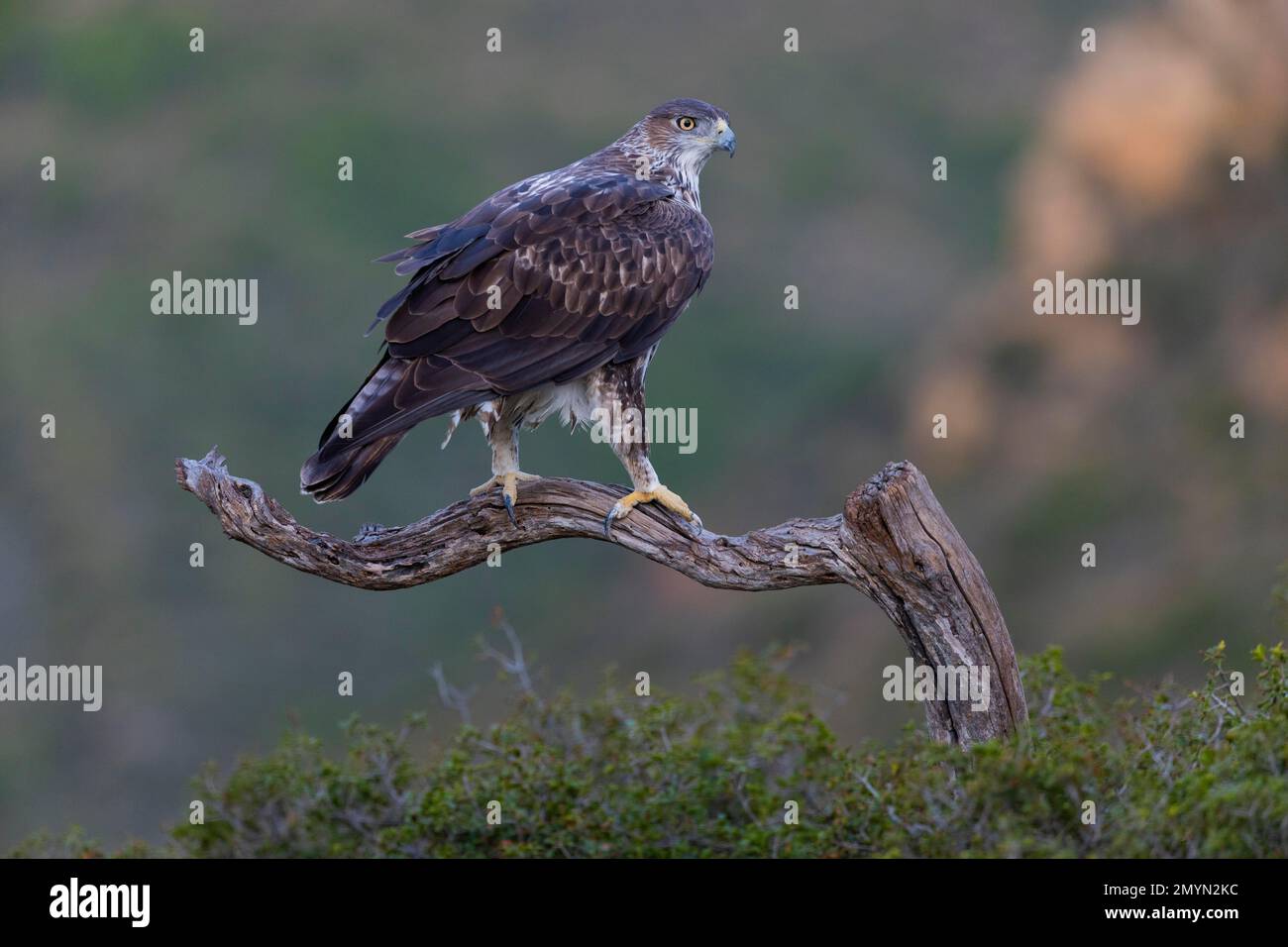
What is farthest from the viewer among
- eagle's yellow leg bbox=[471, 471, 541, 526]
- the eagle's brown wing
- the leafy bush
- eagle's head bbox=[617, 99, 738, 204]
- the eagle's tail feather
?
eagle's head bbox=[617, 99, 738, 204]

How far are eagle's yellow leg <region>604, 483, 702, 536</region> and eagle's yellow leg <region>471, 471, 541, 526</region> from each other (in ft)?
1.76

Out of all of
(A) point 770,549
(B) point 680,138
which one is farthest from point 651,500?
(B) point 680,138

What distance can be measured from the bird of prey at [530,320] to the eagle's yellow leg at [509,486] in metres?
0.01

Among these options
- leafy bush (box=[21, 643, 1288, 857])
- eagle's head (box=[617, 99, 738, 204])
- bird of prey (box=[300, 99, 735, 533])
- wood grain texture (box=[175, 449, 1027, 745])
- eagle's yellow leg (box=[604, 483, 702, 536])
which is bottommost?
leafy bush (box=[21, 643, 1288, 857])

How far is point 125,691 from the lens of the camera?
31.4 metres

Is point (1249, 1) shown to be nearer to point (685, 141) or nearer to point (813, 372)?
point (685, 141)

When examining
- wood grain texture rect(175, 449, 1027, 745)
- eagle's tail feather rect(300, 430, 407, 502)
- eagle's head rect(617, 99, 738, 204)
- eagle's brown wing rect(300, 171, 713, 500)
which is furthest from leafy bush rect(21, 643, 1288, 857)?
eagle's head rect(617, 99, 738, 204)

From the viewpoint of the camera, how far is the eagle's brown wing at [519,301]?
28.3 feet

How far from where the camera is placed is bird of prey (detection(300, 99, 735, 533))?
28.4ft

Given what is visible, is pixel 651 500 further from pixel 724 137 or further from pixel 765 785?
pixel 724 137

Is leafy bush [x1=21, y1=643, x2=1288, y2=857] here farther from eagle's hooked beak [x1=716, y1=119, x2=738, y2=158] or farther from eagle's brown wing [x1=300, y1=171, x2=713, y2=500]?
eagle's hooked beak [x1=716, y1=119, x2=738, y2=158]

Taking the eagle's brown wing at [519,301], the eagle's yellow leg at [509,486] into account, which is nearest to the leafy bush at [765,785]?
the eagle's yellow leg at [509,486]

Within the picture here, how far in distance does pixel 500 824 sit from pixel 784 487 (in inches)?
799

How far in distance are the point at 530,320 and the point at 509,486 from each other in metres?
0.97
